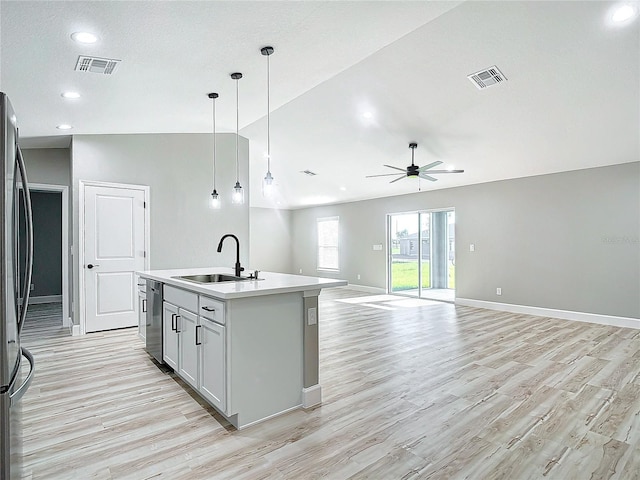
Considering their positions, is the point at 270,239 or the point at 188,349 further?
the point at 270,239

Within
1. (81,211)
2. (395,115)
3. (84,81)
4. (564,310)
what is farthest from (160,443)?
(564,310)

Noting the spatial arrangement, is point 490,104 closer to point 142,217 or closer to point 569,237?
point 569,237

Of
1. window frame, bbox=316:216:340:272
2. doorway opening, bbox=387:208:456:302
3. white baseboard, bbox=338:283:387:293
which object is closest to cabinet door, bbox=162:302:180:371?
doorway opening, bbox=387:208:456:302

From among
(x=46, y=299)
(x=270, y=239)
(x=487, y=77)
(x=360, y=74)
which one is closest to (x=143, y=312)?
(x=360, y=74)

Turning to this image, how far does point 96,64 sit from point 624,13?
4290 mm

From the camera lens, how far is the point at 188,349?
116 inches

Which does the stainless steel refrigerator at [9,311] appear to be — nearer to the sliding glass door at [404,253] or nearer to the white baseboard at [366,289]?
the sliding glass door at [404,253]

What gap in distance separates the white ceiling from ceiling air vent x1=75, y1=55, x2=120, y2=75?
9 cm

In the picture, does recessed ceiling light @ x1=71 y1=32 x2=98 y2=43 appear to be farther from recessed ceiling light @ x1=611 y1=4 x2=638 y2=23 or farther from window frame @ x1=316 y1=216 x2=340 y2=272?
window frame @ x1=316 y1=216 x2=340 y2=272

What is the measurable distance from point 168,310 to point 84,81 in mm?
2174

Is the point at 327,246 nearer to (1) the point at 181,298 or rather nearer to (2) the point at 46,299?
(2) the point at 46,299

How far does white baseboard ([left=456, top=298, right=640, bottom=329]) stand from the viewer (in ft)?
17.7

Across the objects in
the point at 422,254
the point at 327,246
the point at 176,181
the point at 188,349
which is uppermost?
the point at 176,181

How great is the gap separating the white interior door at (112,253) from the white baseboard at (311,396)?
3.74 m
